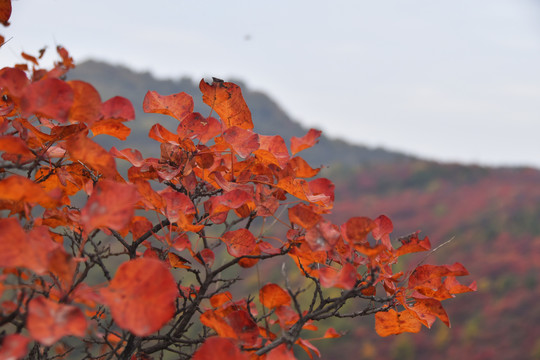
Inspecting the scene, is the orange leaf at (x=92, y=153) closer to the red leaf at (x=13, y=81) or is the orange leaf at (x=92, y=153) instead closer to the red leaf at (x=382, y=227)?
the red leaf at (x=13, y=81)

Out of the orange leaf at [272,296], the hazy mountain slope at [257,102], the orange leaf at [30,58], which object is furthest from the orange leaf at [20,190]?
the hazy mountain slope at [257,102]

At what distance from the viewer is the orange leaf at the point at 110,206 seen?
42cm

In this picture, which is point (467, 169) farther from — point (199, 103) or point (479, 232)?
point (199, 103)

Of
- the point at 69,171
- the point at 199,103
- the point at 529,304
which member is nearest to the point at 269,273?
the point at 199,103

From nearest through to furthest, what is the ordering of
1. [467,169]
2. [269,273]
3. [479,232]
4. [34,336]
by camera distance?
1. [34,336]
2. [479,232]
3. [269,273]
4. [467,169]

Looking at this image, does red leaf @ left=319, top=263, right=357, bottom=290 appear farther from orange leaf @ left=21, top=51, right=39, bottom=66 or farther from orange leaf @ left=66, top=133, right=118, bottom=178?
orange leaf @ left=21, top=51, right=39, bottom=66

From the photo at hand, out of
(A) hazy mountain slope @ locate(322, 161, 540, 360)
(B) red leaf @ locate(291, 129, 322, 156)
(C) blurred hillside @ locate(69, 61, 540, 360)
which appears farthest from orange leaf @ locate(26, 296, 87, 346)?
(A) hazy mountain slope @ locate(322, 161, 540, 360)

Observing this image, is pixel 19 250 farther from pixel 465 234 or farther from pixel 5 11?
pixel 465 234

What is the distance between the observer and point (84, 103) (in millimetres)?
490

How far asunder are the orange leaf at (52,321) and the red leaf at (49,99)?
7.9 inches

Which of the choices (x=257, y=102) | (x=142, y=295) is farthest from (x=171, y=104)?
(x=257, y=102)

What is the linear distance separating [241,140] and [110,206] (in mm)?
225

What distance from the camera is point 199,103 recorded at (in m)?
8.08

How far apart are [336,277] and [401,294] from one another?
153 millimetres
